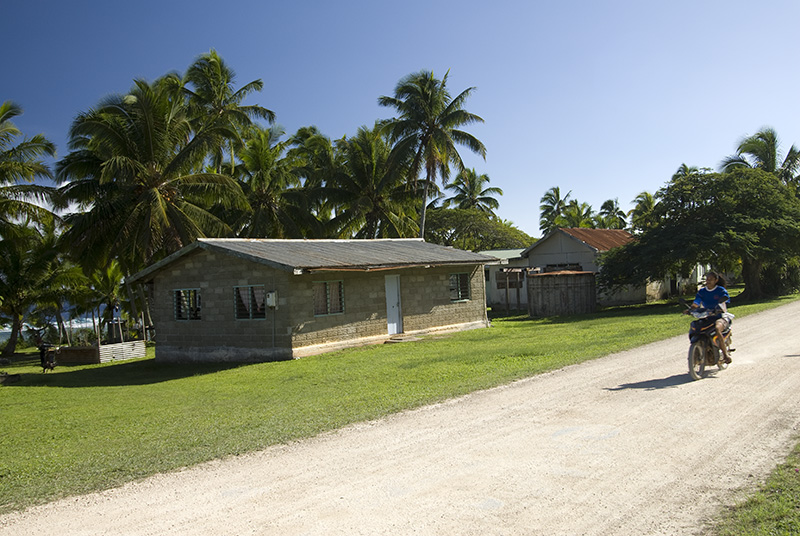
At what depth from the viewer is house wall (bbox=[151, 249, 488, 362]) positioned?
56.0ft

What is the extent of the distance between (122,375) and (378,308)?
7612mm

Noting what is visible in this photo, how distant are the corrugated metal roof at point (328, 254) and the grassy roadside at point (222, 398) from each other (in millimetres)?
2525

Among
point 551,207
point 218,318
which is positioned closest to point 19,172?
point 218,318

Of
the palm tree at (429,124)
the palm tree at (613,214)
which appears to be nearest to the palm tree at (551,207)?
the palm tree at (613,214)

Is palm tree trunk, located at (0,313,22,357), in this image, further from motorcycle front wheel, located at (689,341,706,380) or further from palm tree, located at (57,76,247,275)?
motorcycle front wheel, located at (689,341,706,380)

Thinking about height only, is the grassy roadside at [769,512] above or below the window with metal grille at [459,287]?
below

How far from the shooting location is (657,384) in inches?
364

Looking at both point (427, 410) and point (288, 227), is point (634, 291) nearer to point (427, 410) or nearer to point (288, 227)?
point (288, 227)

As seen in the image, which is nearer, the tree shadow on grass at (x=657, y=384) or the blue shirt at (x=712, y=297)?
the tree shadow on grass at (x=657, y=384)

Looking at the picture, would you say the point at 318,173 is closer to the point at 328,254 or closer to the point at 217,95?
the point at 217,95

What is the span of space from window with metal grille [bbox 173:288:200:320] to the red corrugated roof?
65.6 feet

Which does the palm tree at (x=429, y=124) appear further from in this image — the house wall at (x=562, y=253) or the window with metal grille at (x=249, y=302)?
the window with metal grille at (x=249, y=302)

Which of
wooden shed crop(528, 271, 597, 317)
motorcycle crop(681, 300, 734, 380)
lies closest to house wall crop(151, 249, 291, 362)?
motorcycle crop(681, 300, 734, 380)

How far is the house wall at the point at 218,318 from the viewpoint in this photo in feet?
56.1
